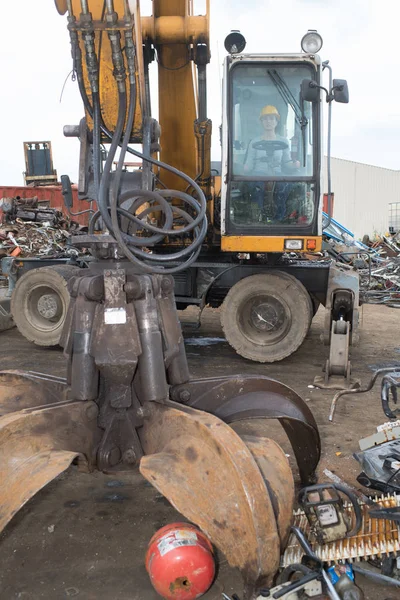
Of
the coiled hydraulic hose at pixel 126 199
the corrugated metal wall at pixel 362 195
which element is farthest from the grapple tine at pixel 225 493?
the corrugated metal wall at pixel 362 195

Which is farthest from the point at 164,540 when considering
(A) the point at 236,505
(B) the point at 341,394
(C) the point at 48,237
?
(C) the point at 48,237

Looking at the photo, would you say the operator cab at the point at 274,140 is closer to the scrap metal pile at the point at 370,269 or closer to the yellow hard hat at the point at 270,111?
the yellow hard hat at the point at 270,111

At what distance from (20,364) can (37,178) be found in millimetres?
14283

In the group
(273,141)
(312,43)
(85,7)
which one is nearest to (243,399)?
(85,7)

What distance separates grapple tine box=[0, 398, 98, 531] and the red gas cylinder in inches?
19.3

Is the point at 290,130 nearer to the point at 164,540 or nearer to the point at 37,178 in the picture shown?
the point at 164,540

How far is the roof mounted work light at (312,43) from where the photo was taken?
512cm

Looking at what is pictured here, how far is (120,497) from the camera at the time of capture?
116 inches

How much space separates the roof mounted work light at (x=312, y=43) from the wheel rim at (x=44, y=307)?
3682mm

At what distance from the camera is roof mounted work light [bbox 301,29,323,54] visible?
512cm

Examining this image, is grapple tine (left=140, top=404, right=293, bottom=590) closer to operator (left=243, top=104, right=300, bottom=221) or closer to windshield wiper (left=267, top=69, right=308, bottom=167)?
operator (left=243, top=104, right=300, bottom=221)

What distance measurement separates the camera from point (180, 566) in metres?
2.00

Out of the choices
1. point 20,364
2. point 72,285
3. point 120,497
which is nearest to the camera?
point 72,285

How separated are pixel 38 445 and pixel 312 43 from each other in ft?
15.0
